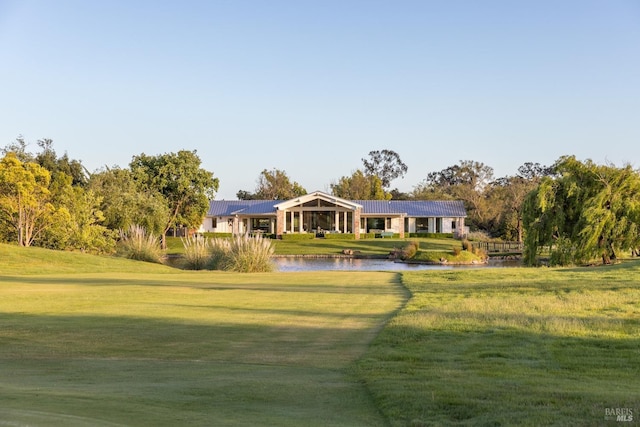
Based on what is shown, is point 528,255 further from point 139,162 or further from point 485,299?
point 139,162

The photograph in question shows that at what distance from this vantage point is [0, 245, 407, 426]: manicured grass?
19.1ft

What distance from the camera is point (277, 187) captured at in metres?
91.1

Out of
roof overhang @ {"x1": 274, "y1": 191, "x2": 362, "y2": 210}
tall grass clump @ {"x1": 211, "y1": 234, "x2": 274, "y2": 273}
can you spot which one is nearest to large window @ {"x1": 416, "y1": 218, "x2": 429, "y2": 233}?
roof overhang @ {"x1": 274, "y1": 191, "x2": 362, "y2": 210}

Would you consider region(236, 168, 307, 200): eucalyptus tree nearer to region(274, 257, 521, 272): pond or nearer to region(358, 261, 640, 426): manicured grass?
region(274, 257, 521, 272): pond

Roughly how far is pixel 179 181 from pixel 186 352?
4771 cm

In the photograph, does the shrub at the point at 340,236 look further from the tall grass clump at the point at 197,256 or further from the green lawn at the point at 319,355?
the green lawn at the point at 319,355

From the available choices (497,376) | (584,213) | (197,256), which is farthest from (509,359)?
(584,213)

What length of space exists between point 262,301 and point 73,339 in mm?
5513

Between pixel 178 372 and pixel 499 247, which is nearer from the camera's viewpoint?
pixel 178 372

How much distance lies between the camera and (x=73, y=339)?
10312 millimetres

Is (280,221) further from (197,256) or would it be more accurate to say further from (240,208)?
(197,256)

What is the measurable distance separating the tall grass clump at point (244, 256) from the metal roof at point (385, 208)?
129ft

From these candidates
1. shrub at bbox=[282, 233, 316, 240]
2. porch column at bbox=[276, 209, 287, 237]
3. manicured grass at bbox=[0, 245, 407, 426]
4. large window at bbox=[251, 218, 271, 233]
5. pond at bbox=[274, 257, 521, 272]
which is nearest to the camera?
manicured grass at bbox=[0, 245, 407, 426]

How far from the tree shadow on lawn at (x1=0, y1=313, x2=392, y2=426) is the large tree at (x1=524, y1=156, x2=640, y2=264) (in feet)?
89.5
